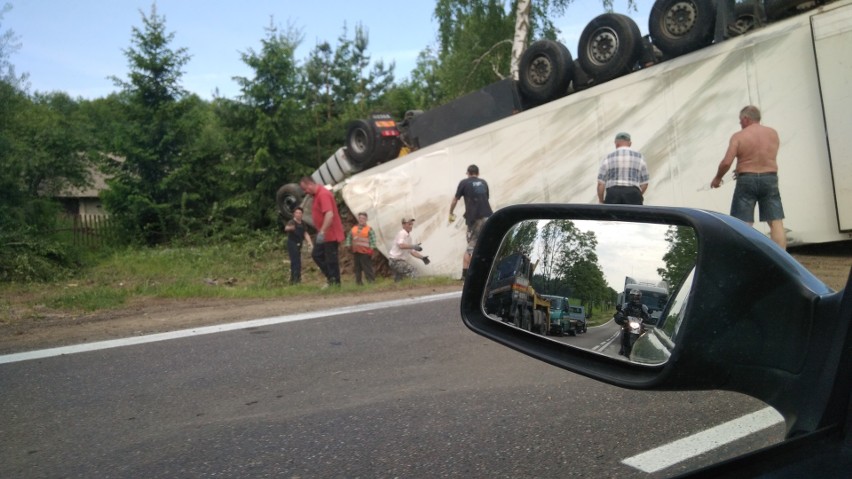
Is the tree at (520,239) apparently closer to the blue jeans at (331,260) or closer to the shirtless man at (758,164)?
the shirtless man at (758,164)

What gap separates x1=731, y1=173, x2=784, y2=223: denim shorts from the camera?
7.30 meters

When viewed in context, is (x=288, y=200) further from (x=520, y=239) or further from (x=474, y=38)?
(x=520, y=239)

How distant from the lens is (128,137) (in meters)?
23.6

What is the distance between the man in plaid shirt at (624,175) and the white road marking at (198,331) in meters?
2.26

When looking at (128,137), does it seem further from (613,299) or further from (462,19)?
(613,299)

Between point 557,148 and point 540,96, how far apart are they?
133 cm

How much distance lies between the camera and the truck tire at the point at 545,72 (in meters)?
13.5

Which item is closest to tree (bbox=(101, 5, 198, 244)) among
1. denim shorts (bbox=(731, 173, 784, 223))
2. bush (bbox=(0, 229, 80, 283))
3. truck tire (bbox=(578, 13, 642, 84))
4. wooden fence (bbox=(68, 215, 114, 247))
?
wooden fence (bbox=(68, 215, 114, 247))

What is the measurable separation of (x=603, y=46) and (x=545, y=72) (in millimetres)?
1311

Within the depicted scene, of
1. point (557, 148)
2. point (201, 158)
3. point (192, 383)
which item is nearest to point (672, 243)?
point (192, 383)

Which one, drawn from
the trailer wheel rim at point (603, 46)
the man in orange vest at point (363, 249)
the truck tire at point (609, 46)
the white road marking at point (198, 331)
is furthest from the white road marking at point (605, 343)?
the trailer wheel rim at point (603, 46)

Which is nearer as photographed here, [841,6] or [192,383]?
[192,383]

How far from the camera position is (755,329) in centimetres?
136

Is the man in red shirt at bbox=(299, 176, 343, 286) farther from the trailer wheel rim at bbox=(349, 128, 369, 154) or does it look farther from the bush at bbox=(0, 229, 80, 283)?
the bush at bbox=(0, 229, 80, 283)
